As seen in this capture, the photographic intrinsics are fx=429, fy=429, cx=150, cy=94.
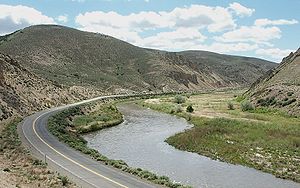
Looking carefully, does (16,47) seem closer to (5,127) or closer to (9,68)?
(9,68)

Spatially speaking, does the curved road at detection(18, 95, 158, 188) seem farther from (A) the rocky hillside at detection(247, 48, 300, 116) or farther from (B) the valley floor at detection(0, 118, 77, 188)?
(A) the rocky hillside at detection(247, 48, 300, 116)

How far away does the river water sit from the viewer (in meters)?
32.6

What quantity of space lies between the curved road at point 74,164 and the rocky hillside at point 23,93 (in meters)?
16.5

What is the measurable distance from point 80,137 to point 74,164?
60.6 feet

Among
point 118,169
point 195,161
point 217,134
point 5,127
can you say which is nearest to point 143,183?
point 118,169

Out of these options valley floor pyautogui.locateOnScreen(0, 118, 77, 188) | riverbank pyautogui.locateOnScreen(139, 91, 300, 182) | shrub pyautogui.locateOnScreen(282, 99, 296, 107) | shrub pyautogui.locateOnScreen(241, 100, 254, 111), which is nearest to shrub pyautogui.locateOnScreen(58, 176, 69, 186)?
valley floor pyautogui.locateOnScreen(0, 118, 77, 188)

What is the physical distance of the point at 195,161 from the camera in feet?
130

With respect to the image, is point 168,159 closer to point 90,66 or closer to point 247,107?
point 247,107

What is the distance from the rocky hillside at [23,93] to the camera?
223ft

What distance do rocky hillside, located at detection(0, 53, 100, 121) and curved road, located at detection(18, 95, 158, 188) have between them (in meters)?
16.5

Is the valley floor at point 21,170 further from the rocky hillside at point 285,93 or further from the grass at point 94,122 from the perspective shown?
the rocky hillside at point 285,93

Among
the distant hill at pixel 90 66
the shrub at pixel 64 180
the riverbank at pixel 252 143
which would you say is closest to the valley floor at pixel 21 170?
the shrub at pixel 64 180

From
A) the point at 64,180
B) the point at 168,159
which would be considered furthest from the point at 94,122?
the point at 64,180

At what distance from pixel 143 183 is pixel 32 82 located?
67.7 meters
